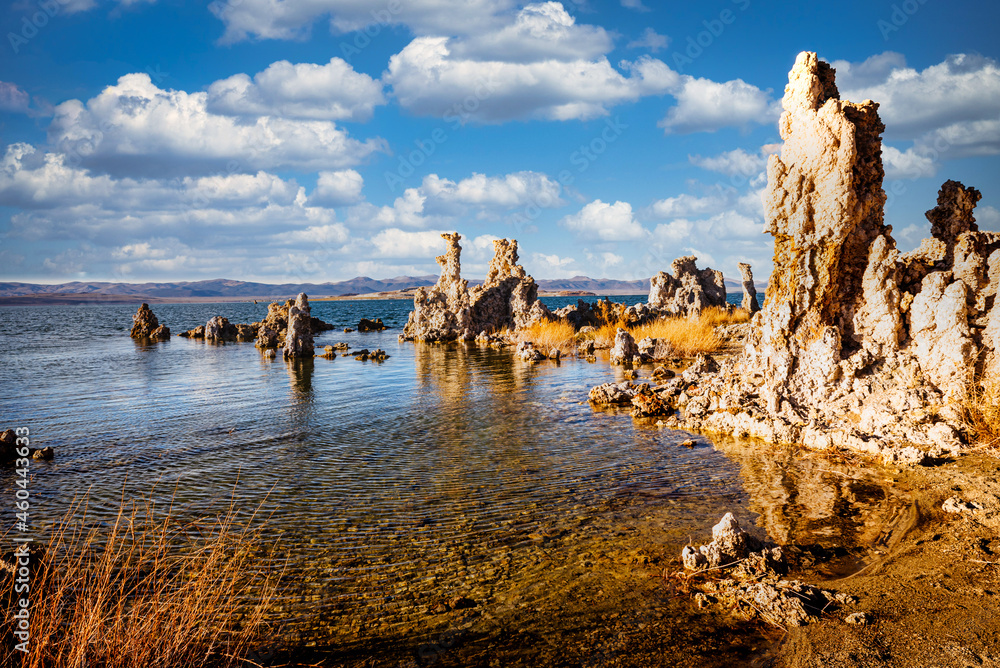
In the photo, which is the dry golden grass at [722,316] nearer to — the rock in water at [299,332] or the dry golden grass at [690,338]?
the dry golden grass at [690,338]

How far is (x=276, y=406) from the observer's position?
16797 mm

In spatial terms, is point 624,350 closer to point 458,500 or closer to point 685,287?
point 685,287

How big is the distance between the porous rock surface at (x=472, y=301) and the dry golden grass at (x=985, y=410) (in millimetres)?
29873

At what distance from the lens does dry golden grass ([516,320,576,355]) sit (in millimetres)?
30136

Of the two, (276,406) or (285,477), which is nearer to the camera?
(285,477)

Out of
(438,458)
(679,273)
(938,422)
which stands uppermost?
(679,273)

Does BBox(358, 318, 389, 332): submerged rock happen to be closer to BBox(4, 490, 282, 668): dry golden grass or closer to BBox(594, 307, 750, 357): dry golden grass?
BBox(594, 307, 750, 357): dry golden grass

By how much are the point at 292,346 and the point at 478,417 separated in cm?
2004

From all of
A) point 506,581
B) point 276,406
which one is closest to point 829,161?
point 506,581

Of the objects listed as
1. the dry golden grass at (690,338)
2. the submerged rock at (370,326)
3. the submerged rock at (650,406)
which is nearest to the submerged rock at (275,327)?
the submerged rock at (370,326)

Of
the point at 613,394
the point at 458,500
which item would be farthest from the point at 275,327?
the point at 458,500

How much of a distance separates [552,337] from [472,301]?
12.3 meters

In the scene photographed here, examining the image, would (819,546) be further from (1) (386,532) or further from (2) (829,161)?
(2) (829,161)

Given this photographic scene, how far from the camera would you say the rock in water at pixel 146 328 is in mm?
46688
